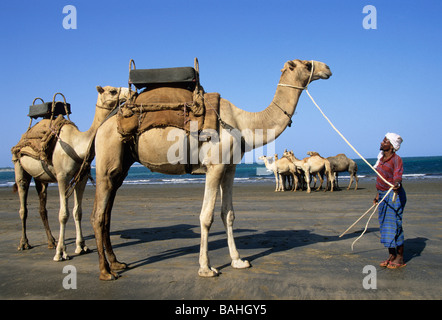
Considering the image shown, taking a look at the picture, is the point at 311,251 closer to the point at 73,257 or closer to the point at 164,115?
the point at 164,115

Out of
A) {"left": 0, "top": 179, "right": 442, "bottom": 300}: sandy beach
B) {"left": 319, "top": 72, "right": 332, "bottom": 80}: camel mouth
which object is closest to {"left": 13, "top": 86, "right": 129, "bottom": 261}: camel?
{"left": 0, "top": 179, "right": 442, "bottom": 300}: sandy beach

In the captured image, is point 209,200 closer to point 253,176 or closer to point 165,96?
point 165,96

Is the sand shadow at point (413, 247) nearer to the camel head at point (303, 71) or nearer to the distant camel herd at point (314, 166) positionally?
the camel head at point (303, 71)

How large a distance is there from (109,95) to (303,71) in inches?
134

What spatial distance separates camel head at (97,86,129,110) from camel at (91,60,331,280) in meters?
0.82

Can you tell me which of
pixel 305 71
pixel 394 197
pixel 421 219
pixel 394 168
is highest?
pixel 305 71

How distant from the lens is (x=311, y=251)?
6.59m

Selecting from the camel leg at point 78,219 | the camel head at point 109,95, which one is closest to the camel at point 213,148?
the camel head at point 109,95

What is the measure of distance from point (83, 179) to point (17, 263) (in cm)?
190

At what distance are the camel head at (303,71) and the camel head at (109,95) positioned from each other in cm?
283

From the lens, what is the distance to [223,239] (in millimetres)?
8055

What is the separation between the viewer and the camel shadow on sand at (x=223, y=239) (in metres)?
6.58

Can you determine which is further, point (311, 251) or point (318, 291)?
point (311, 251)
